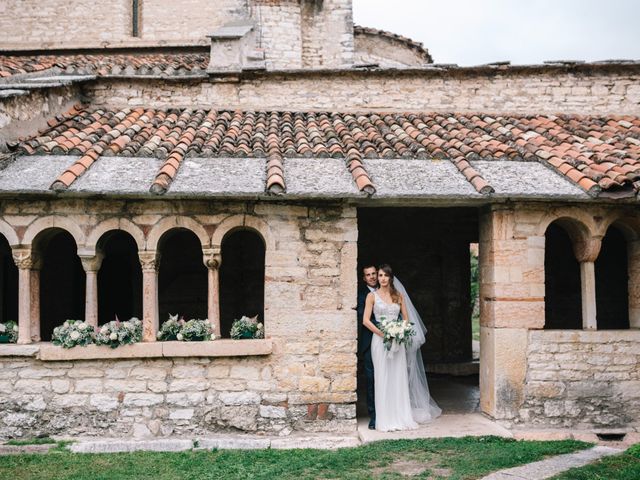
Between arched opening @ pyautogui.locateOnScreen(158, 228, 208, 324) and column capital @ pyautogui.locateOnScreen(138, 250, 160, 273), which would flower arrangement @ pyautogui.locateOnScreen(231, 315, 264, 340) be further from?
arched opening @ pyautogui.locateOnScreen(158, 228, 208, 324)

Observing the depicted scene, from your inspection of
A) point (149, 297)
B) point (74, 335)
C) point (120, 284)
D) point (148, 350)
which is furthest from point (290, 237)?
point (120, 284)

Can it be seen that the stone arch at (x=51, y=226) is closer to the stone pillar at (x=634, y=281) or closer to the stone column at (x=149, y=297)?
the stone column at (x=149, y=297)

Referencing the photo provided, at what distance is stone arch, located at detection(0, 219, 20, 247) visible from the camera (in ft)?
20.6

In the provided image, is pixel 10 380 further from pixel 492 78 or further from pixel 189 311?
pixel 492 78

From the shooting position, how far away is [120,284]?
392 inches

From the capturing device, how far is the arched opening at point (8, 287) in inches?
344

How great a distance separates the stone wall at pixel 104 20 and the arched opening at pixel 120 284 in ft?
17.7

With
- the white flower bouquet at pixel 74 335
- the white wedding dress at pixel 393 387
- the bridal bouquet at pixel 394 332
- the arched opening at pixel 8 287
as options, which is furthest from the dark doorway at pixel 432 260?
the arched opening at pixel 8 287

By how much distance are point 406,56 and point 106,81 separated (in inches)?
290

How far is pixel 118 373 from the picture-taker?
628cm

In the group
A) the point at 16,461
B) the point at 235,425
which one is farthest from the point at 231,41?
the point at 16,461

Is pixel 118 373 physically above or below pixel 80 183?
below

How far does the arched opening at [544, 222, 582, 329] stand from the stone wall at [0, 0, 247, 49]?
814cm

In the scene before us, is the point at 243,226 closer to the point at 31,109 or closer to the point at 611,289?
the point at 31,109
